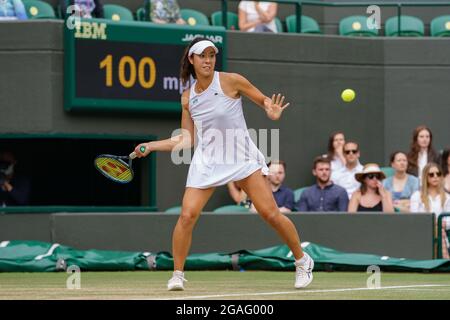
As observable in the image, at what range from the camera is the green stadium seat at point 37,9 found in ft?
48.3

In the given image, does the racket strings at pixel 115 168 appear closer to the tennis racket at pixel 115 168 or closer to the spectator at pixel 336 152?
the tennis racket at pixel 115 168

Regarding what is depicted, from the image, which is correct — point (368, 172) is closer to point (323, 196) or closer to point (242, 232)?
point (323, 196)

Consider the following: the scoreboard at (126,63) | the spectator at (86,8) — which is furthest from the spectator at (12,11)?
the scoreboard at (126,63)

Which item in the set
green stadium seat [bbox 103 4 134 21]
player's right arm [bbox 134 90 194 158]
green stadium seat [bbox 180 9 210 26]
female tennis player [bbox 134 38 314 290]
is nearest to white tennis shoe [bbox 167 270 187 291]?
female tennis player [bbox 134 38 314 290]

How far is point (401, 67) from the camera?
52.9ft

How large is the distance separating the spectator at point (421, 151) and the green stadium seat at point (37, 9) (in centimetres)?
471

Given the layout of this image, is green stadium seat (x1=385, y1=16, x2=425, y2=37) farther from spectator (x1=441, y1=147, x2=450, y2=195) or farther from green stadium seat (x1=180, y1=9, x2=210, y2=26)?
spectator (x1=441, y1=147, x2=450, y2=195)

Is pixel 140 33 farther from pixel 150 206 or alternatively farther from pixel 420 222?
pixel 420 222

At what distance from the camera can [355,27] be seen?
16.6m

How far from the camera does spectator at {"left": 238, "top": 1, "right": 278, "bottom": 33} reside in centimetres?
1552

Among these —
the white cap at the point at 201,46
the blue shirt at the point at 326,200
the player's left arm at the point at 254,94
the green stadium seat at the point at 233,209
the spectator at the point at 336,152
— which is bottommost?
the green stadium seat at the point at 233,209

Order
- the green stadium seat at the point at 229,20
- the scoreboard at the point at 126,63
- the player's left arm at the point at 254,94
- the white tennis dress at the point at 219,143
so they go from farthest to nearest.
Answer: the green stadium seat at the point at 229,20
the scoreboard at the point at 126,63
the white tennis dress at the point at 219,143
the player's left arm at the point at 254,94

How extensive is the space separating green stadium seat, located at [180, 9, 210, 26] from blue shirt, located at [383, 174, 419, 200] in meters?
3.51

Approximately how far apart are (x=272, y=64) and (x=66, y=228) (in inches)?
152
